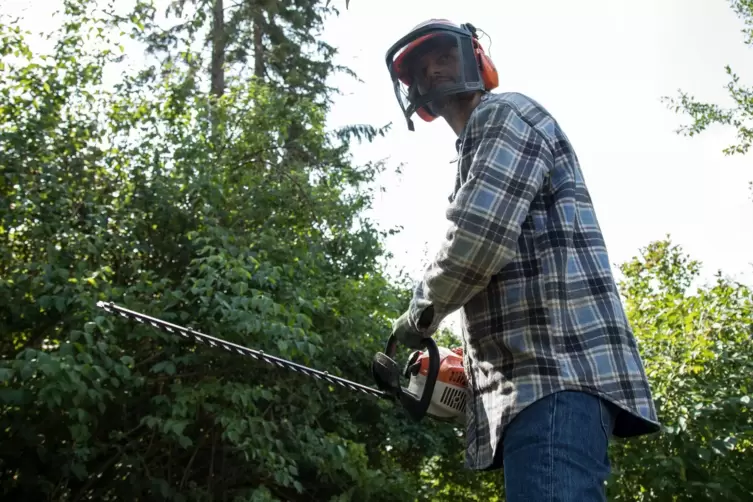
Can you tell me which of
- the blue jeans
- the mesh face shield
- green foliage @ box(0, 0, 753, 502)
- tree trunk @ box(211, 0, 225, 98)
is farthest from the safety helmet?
tree trunk @ box(211, 0, 225, 98)

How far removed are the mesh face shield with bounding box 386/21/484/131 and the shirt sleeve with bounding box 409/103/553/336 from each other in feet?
0.87

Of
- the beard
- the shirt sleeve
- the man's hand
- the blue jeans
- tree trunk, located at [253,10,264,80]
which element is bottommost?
the blue jeans

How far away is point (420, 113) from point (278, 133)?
242 inches

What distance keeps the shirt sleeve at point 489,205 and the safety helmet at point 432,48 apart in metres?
0.26

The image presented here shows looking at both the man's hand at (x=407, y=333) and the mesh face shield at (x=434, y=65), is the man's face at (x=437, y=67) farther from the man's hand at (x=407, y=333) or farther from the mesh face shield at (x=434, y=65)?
the man's hand at (x=407, y=333)

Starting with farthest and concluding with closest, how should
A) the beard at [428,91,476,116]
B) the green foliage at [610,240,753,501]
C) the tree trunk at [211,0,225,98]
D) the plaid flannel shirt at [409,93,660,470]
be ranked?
the tree trunk at [211,0,225,98] → the green foliage at [610,240,753,501] → the beard at [428,91,476,116] → the plaid flannel shirt at [409,93,660,470]

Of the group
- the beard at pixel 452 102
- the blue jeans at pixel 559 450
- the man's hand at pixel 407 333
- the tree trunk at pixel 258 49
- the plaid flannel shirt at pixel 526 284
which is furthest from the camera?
the tree trunk at pixel 258 49

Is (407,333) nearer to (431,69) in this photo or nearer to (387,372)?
(387,372)

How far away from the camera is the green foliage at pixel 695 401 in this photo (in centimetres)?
509

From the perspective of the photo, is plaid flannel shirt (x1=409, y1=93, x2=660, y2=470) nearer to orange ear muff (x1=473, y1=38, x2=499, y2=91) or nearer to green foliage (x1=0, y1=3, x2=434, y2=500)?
orange ear muff (x1=473, y1=38, x2=499, y2=91)

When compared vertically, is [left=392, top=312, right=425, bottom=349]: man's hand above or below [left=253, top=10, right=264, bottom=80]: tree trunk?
below

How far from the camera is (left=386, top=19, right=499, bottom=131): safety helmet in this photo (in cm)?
218

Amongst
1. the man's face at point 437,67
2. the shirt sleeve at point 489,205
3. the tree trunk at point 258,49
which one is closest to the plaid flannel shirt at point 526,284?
the shirt sleeve at point 489,205

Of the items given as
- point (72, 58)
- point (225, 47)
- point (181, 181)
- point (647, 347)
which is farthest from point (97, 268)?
point (225, 47)
